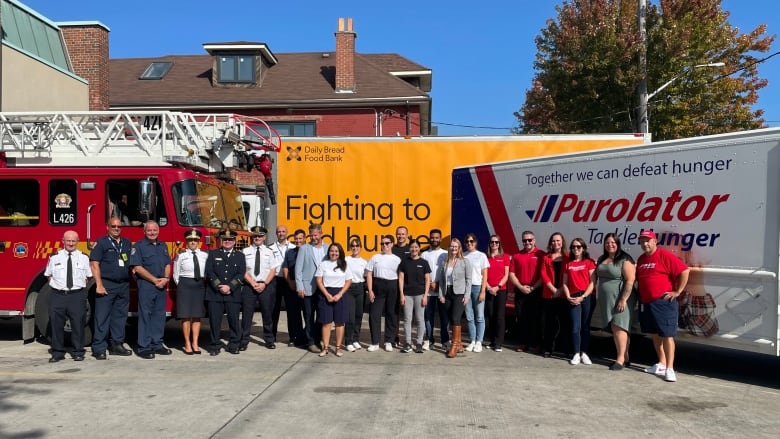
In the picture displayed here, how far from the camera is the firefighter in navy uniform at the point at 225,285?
8.44 meters

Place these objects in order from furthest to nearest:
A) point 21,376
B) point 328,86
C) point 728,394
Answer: point 328,86, point 21,376, point 728,394

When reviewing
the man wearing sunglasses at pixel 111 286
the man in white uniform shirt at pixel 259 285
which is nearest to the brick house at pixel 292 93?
the man in white uniform shirt at pixel 259 285

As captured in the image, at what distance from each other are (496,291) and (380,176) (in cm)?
337

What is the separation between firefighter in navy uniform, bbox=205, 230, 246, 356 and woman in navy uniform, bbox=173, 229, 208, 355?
93 millimetres

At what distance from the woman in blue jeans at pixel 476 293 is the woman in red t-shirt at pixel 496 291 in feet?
0.65

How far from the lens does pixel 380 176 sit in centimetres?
1128

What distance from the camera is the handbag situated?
7.11 meters

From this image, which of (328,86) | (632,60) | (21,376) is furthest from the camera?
(328,86)

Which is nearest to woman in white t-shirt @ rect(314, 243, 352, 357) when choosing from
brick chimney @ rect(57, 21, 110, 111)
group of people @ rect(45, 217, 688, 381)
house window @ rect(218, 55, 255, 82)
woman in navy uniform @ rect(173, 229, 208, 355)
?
group of people @ rect(45, 217, 688, 381)

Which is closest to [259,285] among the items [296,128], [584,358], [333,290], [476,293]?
[333,290]

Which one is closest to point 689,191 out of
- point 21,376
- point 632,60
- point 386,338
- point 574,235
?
point 574,235

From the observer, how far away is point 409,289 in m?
8.76

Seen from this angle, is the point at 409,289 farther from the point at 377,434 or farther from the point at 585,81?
the point at 585,81

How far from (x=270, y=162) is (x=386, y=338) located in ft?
12.3
